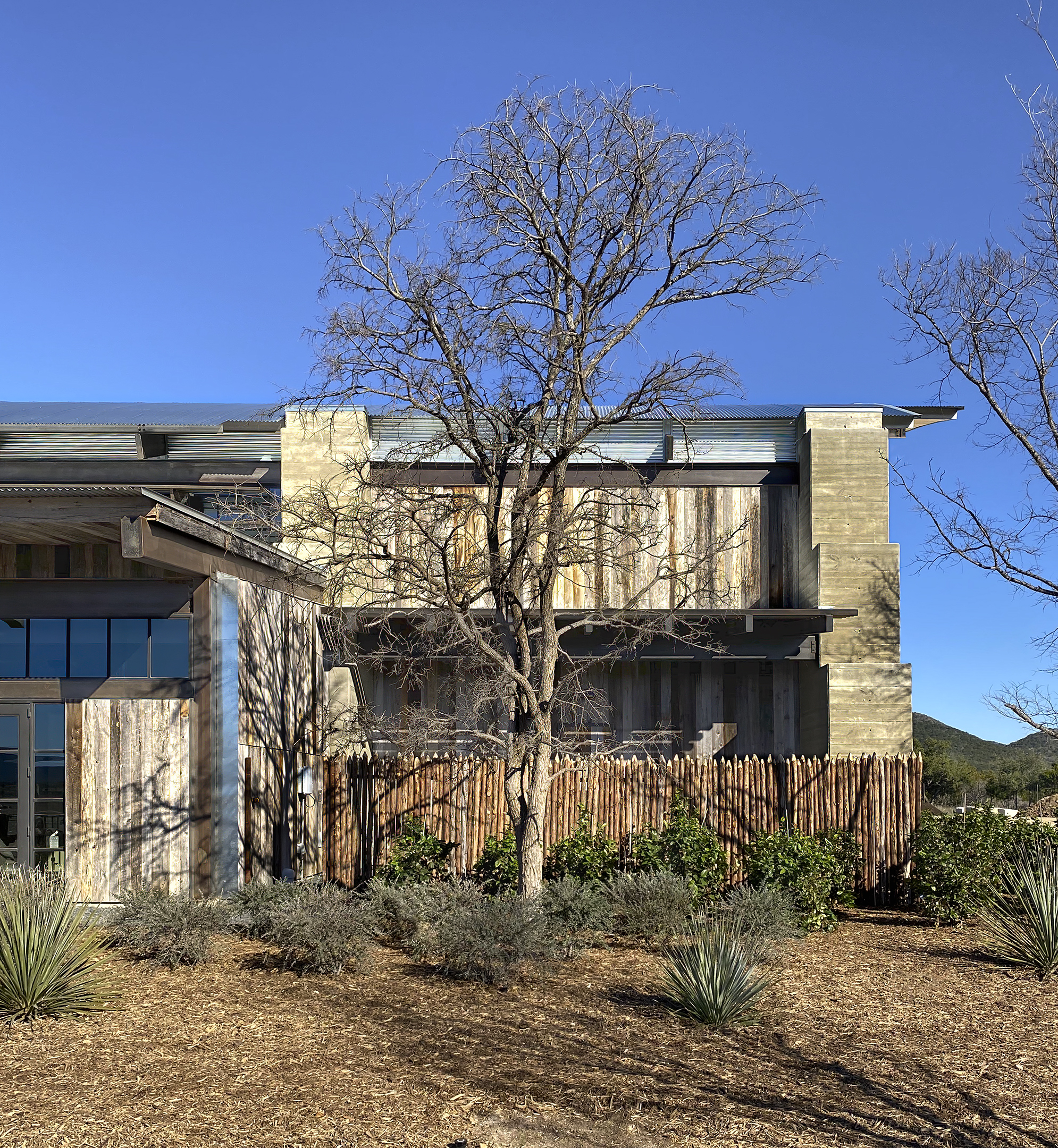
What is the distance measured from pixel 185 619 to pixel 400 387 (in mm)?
3234

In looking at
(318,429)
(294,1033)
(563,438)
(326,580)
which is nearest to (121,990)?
(294,1033)

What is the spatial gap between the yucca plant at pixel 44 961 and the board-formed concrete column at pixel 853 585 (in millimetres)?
10517

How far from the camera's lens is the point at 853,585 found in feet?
51.7

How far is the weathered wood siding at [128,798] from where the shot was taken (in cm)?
1038

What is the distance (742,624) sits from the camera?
15609 millimetres

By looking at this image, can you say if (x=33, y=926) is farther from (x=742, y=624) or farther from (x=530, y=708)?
(x=742, y=624)

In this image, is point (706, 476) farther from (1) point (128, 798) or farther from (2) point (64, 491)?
(2) point (64, 491)

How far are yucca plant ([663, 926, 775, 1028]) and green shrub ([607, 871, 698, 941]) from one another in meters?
1.67

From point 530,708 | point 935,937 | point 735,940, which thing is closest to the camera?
point 735,940

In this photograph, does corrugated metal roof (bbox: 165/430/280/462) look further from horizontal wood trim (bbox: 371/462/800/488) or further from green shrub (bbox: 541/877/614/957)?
green shrub (bbox: 541/877/614/957)

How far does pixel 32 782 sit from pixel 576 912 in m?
5.53

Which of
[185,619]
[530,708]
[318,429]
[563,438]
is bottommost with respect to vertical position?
[530,708]

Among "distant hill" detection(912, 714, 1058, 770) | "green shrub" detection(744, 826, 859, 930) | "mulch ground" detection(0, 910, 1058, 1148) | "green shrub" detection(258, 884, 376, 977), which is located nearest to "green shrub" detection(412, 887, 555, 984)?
"mulch ground" detection(0, 910, 1058, 1148)

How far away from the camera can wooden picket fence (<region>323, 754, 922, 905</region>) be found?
11500mm
